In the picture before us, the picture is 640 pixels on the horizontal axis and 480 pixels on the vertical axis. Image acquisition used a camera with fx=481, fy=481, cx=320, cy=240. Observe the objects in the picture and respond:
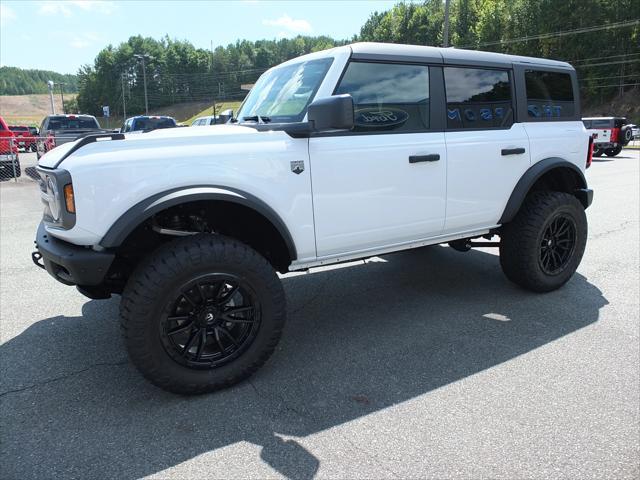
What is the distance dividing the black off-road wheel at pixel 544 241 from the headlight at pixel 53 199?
356 centimetres

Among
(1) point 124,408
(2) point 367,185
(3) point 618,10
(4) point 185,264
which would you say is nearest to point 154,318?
(4) point 185,264

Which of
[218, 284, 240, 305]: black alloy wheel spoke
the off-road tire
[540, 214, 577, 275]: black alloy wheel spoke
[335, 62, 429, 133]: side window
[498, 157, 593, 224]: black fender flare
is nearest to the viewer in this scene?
[218, 284, 240, 305]: black alloy wheel spoke

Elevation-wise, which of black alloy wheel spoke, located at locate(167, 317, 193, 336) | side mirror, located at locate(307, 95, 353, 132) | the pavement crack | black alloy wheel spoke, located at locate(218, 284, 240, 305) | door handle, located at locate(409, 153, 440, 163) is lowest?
the pavement crack

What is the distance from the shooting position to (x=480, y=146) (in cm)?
379

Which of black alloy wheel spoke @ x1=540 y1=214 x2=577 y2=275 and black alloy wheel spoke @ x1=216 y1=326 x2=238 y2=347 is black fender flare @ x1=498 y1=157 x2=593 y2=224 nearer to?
black alloy wheel spoke @ x1=540 y1=214 x2=577 y2=275

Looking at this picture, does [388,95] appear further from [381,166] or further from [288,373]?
[288,373]

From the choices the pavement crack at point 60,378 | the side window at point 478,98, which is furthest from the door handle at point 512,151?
the pavement crack at point 60,378

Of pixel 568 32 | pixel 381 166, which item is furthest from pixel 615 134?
pixel 568 32

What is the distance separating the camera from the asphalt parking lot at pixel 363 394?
7.42 feet

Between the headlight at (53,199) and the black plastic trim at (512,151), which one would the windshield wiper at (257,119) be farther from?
the black plastic trim at (512,151)

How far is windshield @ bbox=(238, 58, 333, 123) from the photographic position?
10.7ft

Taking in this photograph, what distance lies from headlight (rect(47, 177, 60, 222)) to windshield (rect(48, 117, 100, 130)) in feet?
56.3

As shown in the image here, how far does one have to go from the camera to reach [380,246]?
11.4 ft

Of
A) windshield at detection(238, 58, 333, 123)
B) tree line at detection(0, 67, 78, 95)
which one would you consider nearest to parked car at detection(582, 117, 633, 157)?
windshield at detection(238, 58, 333, 123)
